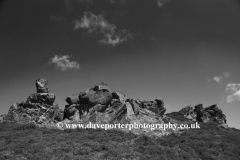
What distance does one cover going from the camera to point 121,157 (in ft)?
48.4

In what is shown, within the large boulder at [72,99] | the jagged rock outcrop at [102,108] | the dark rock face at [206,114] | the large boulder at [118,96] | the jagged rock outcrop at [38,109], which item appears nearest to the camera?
the jagged rock outcrop at [102,108]

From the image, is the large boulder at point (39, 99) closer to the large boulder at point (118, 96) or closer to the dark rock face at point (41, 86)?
the dark rock face at point (41, 86)

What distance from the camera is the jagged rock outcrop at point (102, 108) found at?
120 ft

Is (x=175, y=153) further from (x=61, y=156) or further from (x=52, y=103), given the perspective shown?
(x=52, y=103)

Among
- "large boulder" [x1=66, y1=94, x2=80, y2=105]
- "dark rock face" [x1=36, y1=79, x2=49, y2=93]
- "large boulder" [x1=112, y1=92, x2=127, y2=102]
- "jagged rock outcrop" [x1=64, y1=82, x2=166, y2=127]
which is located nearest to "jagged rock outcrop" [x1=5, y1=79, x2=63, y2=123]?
"dark rock face" [x1=36, y1=79, x2=49, y2=93]

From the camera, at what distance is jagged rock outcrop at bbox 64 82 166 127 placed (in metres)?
36.5

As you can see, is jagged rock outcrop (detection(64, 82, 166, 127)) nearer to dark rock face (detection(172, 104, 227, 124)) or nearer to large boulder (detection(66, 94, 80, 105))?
large boulder (detection(66, 94, 80, 105))

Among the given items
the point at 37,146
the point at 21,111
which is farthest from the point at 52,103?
the point at 37,146

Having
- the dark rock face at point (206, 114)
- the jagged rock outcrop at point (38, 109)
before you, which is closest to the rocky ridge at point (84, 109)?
the jagged rock outcrop at point (38, 109)

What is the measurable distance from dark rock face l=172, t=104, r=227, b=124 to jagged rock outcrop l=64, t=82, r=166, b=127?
100 ft

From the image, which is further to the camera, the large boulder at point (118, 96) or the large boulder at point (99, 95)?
the large boulder at point (118, 96)

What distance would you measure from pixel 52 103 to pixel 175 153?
33990mm

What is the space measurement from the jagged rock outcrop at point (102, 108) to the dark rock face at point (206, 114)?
30.5 meters

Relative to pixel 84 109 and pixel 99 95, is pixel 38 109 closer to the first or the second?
pixel 84 109
